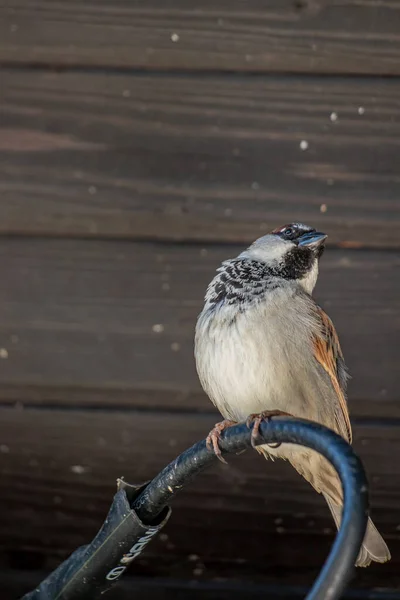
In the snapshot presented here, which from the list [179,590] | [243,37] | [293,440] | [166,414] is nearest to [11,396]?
[166,414]

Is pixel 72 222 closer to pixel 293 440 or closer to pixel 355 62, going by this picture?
pixel 355 62

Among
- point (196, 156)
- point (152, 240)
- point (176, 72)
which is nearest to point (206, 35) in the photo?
point (176, 72)

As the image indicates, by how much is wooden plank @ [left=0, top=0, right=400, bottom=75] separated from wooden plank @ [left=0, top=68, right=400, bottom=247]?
0.09 feet

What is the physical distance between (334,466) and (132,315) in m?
0.85

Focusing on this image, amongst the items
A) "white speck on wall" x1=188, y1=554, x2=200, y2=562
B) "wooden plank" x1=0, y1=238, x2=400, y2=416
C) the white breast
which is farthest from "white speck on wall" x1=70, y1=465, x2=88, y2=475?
the white breast

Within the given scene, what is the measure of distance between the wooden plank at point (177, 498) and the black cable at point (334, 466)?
64cm

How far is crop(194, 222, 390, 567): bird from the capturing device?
3.88ft

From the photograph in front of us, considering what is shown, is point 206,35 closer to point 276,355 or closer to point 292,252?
point 292,252

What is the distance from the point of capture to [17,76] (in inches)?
55.2

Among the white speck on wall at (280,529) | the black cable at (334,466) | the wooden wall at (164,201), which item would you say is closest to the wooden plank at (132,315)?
the wooden wall at (164,201)

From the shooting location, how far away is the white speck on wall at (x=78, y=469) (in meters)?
1.51

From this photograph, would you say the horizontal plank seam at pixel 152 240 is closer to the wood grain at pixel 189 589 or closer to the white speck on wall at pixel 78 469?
the white speck on wall at pixel 78 469

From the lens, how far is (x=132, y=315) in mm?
1460

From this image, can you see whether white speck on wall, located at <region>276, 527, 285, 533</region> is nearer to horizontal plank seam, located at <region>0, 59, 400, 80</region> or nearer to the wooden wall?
the wooden wall
